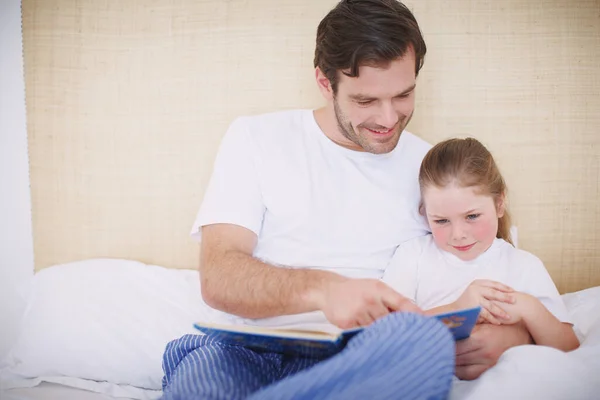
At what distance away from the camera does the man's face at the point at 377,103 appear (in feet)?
4.49

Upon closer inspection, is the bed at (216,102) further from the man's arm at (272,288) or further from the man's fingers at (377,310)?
the man's fingers at (377,310)

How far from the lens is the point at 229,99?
6.07 feet

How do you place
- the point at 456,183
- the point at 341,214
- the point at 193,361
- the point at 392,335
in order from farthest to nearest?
the point at 341,214 < the point at 456,183 < the point at 193,361 < the point at 392,335

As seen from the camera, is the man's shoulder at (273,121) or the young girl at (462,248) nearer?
the young girl at (462,248)

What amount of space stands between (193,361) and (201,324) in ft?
0.54

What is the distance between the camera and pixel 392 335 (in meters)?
0.85

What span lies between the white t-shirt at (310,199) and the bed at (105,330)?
0.26 m

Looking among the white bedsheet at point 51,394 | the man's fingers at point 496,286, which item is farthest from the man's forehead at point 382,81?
the white bedsheet at point 51,394

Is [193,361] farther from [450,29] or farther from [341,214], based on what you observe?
[450,29]

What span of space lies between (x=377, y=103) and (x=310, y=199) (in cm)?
30

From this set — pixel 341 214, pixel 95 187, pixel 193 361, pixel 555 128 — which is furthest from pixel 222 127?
pixel 555 128

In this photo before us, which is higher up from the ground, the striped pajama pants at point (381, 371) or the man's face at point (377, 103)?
the man's face at point (377, 103)

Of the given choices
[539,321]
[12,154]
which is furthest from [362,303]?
[12,154]

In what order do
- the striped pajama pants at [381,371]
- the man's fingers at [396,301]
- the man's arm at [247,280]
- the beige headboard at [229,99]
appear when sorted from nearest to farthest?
1. the striped pajama pants at [381,371]
2. the man's fingers at [396,301]
3. the man's arm at [247,280]
4. the beige headboard at [229,99]
